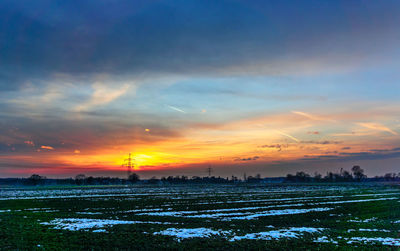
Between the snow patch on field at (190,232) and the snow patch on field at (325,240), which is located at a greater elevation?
the snow patch on field at (190,232)

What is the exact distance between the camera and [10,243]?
17.8 meters

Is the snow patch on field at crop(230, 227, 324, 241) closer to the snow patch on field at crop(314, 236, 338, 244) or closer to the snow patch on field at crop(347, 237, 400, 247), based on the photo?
the snow patch on field at crop(314, 236, 338, 244)

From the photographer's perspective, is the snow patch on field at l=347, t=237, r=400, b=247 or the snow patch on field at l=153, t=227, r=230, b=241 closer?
the snow patch on field at l=347, t=237, r=400, b=247

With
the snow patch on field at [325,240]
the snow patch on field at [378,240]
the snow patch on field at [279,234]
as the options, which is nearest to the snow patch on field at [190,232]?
the snow patch on field at [279,234]

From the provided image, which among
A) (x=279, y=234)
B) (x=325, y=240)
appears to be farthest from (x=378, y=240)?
(x=279, y=234)

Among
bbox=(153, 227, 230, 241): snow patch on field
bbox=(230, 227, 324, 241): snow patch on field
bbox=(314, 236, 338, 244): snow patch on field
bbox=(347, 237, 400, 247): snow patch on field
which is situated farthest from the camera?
bbox=(153, 227, 230, 241): snow patch on field

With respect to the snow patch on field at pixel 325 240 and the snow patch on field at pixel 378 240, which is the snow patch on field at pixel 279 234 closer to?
the snow patch on field at pixel 325 240

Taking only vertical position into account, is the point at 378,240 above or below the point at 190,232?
below

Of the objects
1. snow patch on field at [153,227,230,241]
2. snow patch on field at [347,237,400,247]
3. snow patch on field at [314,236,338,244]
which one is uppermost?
snow patch on field at [153,227,230,241]

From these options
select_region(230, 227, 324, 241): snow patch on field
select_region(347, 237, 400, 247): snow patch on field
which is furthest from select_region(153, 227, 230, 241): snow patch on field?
select_region(347, 237, 400, 247): snow patch on field

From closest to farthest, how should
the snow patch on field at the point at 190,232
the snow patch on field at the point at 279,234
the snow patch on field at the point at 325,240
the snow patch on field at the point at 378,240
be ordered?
the snow patch on field at the point at 378,240, the snow patch on field at the point at 325,240, the snow patch on field at the point at 279,234, the snow patch on field at the point at 190,232

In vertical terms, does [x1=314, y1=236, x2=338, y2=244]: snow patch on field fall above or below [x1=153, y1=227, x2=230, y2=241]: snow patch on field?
below

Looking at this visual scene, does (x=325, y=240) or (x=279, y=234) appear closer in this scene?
(x=325, y=240)

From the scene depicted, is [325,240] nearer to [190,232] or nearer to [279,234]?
[279,234]
